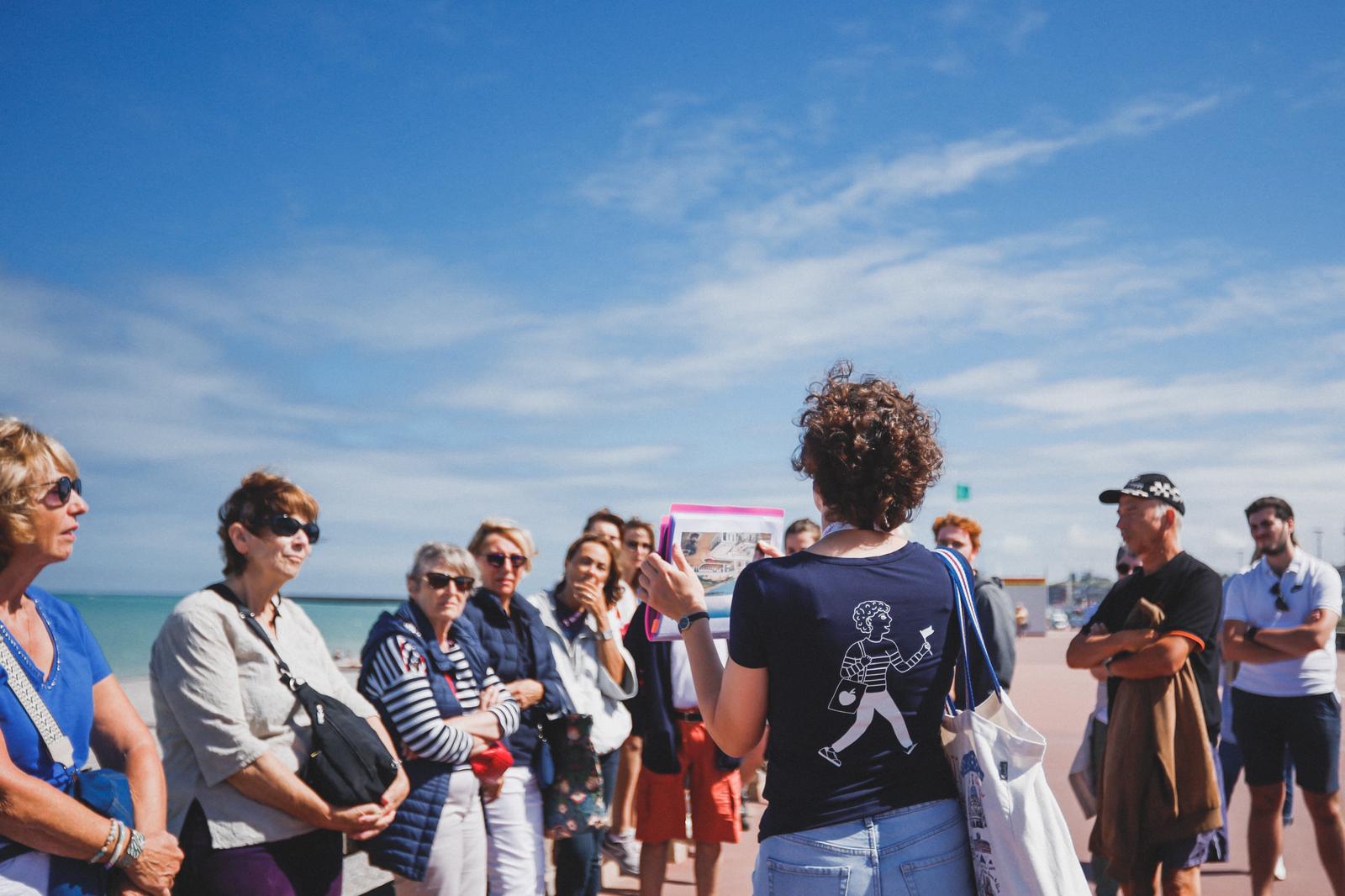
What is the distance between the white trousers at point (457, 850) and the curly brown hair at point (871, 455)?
2.40m

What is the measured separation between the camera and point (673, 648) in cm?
587

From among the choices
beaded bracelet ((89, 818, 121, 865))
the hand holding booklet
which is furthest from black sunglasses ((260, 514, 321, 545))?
the hand holding booklet

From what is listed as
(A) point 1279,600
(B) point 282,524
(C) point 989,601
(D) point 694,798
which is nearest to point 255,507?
(B) point 282,524

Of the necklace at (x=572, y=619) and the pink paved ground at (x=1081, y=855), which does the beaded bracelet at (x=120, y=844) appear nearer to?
the necklace at (x=572, y=619)

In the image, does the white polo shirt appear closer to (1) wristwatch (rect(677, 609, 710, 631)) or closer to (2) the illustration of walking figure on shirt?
(2) the illustration of walking figure on shirt

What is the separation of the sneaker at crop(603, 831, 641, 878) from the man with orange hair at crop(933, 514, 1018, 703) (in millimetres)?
2645

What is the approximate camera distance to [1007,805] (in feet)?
7.49

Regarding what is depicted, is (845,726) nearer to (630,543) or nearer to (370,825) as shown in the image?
(370,825)

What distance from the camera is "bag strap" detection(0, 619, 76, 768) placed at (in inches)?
101

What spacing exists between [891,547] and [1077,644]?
117 inches

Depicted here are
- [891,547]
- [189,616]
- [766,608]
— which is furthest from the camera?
[189,616]

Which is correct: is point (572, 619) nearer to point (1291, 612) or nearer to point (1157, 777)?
point (1157, 777)

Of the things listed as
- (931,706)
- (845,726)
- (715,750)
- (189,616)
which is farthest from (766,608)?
(715,750)

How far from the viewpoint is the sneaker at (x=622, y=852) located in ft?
22.1
